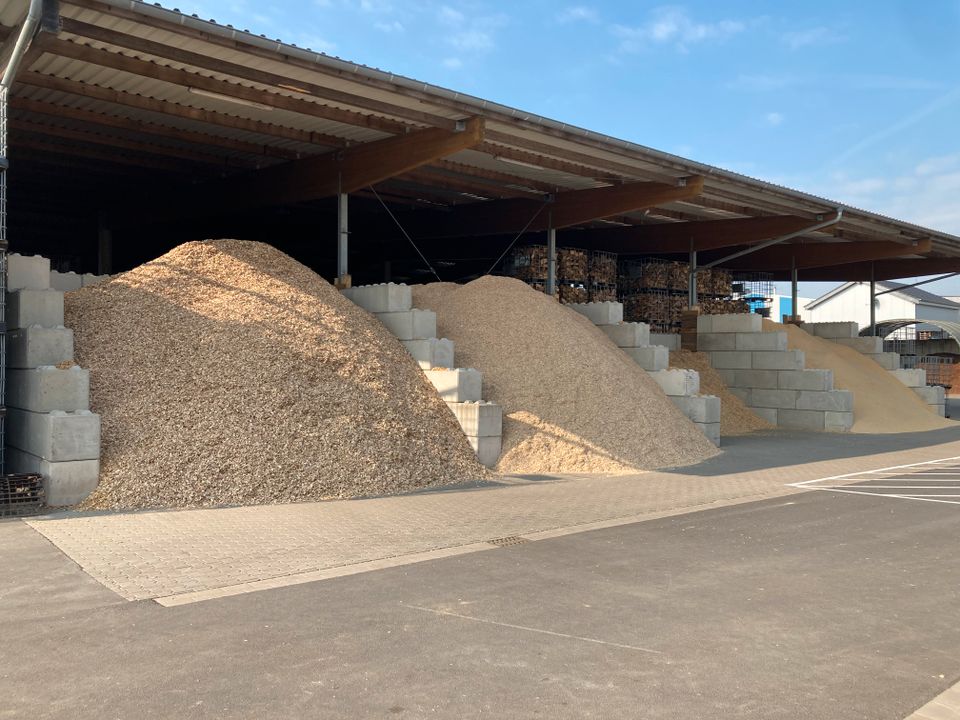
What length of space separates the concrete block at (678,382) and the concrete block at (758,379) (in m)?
5.65

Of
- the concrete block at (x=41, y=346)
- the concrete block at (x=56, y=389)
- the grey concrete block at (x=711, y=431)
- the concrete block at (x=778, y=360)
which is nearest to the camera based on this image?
the concrete block at (x=56, y=389)

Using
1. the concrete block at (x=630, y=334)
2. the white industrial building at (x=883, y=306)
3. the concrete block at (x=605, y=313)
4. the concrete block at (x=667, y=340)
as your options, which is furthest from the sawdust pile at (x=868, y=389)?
the white industrial building at (x=883, y=306)

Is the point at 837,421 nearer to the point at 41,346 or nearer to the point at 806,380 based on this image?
the point at 806,380

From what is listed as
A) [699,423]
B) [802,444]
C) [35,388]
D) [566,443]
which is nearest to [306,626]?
[35,388]

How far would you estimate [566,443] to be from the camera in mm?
14359

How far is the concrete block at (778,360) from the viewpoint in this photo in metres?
22.4

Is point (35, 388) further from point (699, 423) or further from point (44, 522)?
point (699, 423)

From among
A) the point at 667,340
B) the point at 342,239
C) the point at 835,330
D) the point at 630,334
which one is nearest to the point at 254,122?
the point at 342,239

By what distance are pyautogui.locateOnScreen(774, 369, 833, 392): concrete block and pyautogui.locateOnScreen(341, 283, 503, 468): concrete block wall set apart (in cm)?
1101

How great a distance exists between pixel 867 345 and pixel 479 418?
19347 millimetres

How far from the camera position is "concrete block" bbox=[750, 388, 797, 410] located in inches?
882

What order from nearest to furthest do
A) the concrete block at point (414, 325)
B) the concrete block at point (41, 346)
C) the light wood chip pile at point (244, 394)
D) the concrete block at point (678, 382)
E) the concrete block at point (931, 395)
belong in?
the light wood chip pile at point (244, 394)
the concrete block at point (41, 346)
the concrete block at point (414, 325)
the concrete block at point (678, 382)
the concrete block at point (931, 395)

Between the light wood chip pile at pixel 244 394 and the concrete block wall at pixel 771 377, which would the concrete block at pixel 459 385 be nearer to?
the light wood chip pile at pixel 244 394

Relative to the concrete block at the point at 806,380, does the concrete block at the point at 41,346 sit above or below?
above
